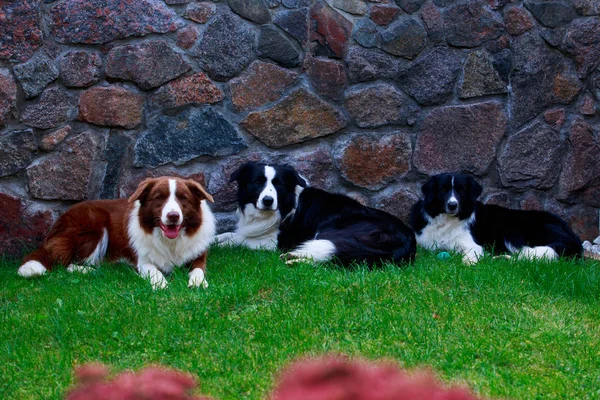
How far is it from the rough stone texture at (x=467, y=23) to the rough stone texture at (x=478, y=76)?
137 mm

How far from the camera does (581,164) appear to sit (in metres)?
7.02

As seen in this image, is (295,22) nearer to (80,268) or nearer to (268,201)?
(268,201)

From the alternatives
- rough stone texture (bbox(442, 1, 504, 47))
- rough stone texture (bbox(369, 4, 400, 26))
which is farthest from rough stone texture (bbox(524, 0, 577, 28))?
rough stone texture (bbox(369, 4, 400, 26))

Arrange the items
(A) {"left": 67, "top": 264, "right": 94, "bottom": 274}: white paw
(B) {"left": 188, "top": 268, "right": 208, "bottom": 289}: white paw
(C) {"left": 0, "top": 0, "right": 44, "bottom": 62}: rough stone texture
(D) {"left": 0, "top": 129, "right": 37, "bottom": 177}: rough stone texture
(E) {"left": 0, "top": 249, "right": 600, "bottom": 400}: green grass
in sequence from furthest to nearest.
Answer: (D) {"left": 0, "top": 129, "right": 37, "bottom": 177}: rough stone texture, (C) {"left": 0, "top": 0, "right": 44, "bottom": 62}: rough stone texture, (A) {"left": 67, "top": 264, "right": 94, "bottom": 274}: white paw, (B) {"left": 188, "top": 268, "right": 208, "bottom": 289}: white paw, (E) {"left": 0, "top": 249, "right": 600, "bottom": 400}: green grass

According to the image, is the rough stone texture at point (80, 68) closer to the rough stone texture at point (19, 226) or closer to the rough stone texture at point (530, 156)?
the rough stone texture at point (19, 226)

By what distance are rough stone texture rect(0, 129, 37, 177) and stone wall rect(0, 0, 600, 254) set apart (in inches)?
0.4

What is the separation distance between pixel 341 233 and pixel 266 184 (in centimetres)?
85

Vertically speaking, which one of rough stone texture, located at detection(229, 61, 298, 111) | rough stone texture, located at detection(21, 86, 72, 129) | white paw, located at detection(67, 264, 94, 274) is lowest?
white paw, located at detection(67, 264, 94, 274)

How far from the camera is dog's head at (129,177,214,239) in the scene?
5289mm

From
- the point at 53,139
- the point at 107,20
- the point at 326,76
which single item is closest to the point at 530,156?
the point at 326,76

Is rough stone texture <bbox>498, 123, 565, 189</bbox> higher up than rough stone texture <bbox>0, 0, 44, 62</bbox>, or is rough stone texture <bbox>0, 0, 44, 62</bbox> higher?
rough stone texture <bbox>0, 0, 44, 62</bbox>

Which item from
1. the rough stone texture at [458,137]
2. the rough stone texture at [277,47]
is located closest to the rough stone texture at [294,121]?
the rough stone texture at [277,47]

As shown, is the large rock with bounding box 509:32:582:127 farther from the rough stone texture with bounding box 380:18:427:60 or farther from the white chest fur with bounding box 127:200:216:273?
the white chest fur with bounding box 127:200:216:273

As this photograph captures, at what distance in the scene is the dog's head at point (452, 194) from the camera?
635 cm
